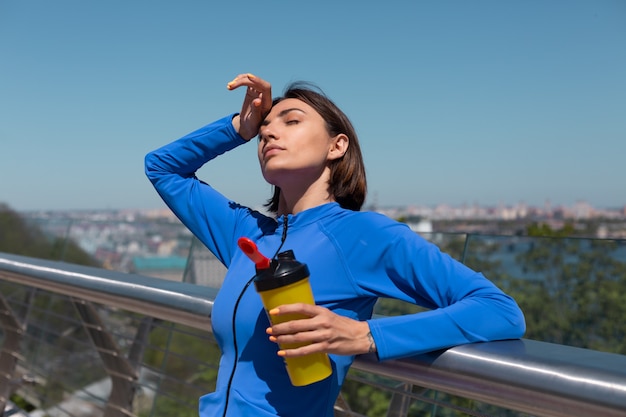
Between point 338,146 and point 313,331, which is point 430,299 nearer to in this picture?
point 313,331

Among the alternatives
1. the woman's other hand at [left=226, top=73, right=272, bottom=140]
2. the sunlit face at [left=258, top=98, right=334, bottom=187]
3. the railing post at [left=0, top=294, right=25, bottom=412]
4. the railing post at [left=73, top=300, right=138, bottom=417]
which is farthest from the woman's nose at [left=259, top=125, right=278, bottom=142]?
the railing post at [left=0, top=294, right=25, bottom=412]

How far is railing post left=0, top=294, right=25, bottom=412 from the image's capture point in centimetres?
321

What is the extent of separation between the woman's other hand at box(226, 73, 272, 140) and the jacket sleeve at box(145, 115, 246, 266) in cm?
7

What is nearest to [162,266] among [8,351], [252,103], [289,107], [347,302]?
[8,351]

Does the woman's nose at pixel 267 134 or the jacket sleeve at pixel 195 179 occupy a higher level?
the woman's nose at pixel 267 134

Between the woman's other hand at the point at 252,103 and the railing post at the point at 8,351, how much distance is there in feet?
5.96

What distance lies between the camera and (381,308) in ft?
13.3

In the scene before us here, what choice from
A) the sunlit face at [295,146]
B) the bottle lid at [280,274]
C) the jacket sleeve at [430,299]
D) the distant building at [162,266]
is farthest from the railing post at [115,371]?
the bottle lid at [280,274]

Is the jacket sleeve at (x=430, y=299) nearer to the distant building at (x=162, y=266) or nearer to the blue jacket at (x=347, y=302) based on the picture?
the blue jacket at (x=347, y=302)

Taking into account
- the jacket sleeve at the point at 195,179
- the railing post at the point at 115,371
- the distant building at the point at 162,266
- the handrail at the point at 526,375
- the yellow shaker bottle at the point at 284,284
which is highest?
the jacket sleeve at the point at 195,179

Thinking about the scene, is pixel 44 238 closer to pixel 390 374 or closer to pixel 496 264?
pixel 496 264

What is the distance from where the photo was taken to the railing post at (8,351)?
321 centimetres

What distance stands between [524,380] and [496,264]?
12.0 feet

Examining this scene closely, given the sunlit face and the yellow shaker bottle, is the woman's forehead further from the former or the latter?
the yellow shaker bottle
